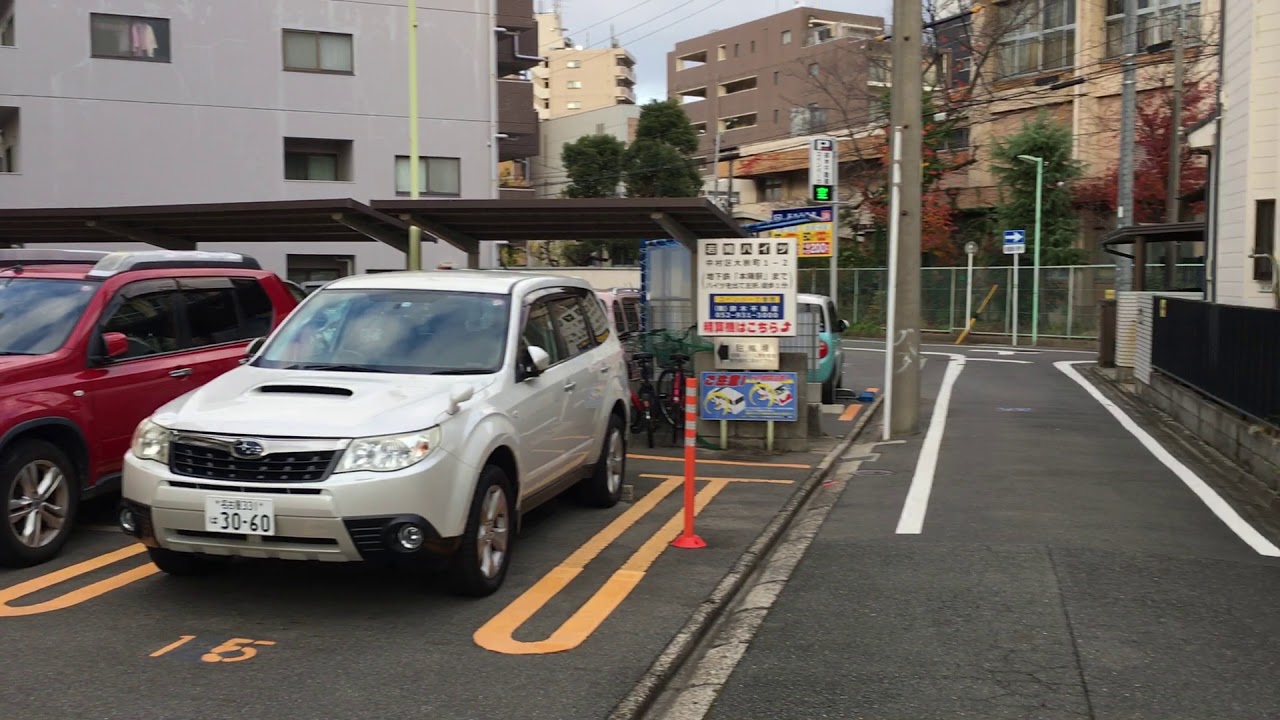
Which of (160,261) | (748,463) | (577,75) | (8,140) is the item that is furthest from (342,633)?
(577,75)

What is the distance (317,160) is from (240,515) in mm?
23987

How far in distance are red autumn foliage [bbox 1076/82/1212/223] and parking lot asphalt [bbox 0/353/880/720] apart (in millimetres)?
31688

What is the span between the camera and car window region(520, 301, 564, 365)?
6984 millimetres

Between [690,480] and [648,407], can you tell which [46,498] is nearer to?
[690,480]

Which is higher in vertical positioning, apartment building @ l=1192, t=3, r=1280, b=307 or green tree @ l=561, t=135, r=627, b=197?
green tree @ l=561, t=135, r=627, b=197

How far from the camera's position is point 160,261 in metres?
7.89

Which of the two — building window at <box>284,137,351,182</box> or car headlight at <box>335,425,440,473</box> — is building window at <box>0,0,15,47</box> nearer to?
building window at <box>284,137,351,182</box>

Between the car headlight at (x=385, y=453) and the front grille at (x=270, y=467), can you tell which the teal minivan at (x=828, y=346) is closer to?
the car headlight at (x=385, y=453)

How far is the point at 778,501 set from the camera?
884cm

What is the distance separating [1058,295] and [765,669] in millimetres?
29068

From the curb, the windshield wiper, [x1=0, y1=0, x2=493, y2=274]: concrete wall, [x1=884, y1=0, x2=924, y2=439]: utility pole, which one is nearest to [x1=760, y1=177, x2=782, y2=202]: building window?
[x1=0, y1=0, x2=493, y2=274]: concrete wall

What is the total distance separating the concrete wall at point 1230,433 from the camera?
8.85 meters

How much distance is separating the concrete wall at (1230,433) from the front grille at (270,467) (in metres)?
7.06

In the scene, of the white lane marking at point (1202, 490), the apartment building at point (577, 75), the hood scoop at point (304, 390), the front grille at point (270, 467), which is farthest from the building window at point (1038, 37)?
the apartment building at point (577, 75)
